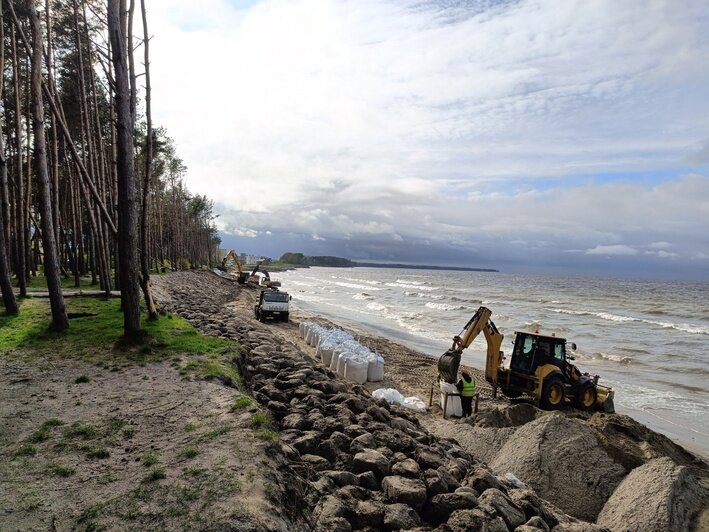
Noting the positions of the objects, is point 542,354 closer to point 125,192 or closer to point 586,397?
point 586,397

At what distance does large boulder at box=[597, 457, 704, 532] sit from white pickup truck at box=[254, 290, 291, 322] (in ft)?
71.3

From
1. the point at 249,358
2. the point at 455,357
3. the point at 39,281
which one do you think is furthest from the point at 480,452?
the point at 39,281

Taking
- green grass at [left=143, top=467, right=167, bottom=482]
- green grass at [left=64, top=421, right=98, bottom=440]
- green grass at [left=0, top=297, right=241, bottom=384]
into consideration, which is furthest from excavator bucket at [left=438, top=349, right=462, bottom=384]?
green grass at [left=143, top=467, right=167, bottom=482]

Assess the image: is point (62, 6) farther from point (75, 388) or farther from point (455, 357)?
point (455, 357)

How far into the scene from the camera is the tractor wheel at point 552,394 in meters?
11.9

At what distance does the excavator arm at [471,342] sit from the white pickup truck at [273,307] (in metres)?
15.3

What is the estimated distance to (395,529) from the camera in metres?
4.34

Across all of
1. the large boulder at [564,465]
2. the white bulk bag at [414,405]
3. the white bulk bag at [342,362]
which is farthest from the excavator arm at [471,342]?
the large boulder at [564,465]

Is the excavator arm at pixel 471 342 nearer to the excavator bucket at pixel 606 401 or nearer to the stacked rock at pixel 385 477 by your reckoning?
the excavator bucket at pixel 606 401

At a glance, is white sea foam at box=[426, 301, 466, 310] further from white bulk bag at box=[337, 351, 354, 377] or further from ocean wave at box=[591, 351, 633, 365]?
white bulk bag at box=[337, 351, 354, 377]

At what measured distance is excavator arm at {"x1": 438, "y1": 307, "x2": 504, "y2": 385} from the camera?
12.4m

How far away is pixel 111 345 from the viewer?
9656 mm

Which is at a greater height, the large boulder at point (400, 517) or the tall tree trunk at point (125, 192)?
the tall tree trunk at point (125, 192)

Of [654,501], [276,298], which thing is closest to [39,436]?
[654,501]
